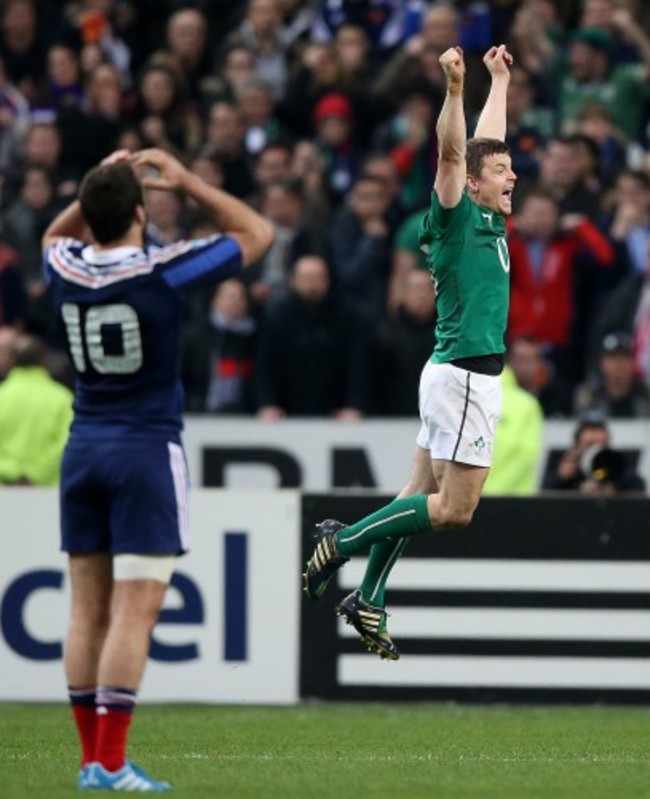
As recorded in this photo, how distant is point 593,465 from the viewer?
14.5 m

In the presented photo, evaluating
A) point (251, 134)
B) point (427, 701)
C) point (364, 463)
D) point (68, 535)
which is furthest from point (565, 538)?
point (251, 134)

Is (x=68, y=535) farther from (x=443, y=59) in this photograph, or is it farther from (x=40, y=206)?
(x=40, y=206)

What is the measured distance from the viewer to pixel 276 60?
2011 centimetres

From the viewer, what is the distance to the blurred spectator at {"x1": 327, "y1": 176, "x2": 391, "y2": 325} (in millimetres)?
17266

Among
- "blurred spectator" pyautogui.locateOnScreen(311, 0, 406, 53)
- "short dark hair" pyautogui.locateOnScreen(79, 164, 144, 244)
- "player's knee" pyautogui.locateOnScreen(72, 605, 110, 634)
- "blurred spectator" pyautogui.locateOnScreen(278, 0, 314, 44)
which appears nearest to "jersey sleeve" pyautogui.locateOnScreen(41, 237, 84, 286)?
"short dark hair" pyautogui.locateOnScreen(79, 164, 144, 244)

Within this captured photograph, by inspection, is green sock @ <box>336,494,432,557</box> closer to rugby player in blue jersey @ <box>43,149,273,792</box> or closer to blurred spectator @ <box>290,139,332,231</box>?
rugby player in blue jersey @ <box>43,149,273,792</box>

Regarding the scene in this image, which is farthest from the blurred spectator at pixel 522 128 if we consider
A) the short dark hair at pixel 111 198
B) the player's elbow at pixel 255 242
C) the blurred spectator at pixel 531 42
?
the short dark hair at pixel 111 198

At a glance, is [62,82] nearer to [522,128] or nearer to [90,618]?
[522,128]

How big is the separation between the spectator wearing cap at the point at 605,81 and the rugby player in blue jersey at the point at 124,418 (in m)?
10.3

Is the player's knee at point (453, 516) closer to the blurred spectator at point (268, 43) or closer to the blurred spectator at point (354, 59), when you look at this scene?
the blurred spectator at point (354, 59)

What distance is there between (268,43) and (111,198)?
11.6 meters

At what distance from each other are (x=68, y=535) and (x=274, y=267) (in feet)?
30.0

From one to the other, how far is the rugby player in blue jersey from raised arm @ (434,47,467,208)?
1.41 metres

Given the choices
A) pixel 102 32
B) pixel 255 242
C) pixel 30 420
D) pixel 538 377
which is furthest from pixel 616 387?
pixel 255 242
